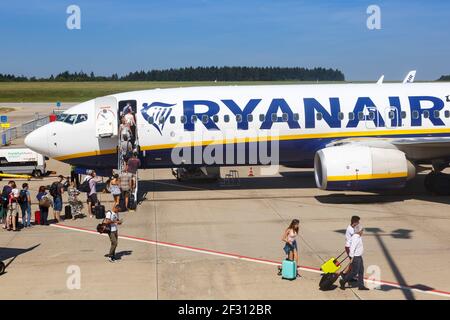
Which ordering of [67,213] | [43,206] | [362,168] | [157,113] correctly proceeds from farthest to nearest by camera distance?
1. [157,113]
2. [362,168]
3. [67,213]
4. [43,206]

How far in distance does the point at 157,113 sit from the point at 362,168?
851 centimetres

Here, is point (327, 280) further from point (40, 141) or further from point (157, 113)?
point (40, 141)

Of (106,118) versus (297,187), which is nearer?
(106,118)

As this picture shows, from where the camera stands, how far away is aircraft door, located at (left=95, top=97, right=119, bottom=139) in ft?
75.9

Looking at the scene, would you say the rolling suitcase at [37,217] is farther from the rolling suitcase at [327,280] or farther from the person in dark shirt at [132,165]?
the rolling suitcase at [327,280]

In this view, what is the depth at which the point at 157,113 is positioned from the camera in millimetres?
23406

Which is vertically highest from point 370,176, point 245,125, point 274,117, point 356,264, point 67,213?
point 274,117

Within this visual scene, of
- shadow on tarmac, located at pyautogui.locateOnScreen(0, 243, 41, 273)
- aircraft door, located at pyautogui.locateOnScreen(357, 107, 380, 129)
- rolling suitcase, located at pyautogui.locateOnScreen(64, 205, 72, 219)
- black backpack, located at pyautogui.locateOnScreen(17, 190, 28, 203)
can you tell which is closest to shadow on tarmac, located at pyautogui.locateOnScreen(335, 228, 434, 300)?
aircraft door, located at pyautogui.locateOnScreen(357, 107, 380, 129)

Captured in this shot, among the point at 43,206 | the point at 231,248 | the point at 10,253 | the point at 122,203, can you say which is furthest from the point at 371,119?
the point at 10,253

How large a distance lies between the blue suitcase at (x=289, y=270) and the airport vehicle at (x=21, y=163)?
65.7 ft

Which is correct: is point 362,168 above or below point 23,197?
above

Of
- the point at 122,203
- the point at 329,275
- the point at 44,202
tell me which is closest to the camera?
the point at 329,275
